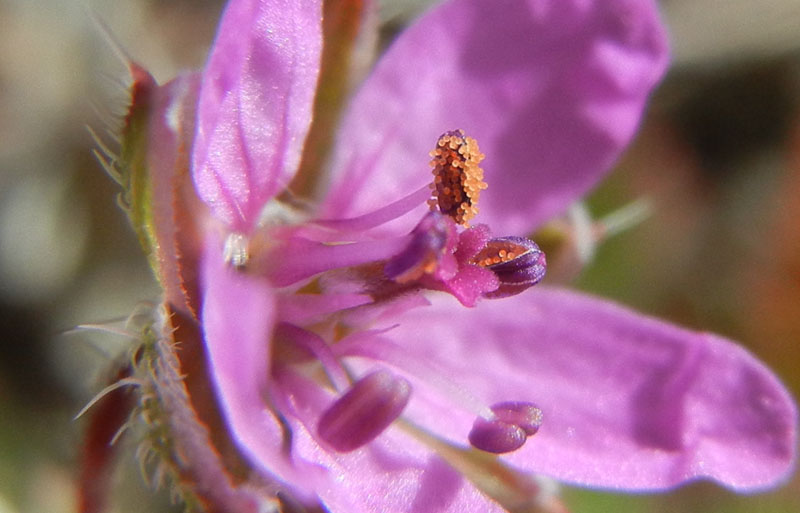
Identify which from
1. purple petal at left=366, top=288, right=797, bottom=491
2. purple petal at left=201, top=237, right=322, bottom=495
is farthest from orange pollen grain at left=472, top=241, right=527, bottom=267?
purple petal at left=201, top=237, right=322, bottom=495

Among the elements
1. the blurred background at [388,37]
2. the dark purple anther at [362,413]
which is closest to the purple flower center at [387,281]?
the dark purple anther at [362,413]

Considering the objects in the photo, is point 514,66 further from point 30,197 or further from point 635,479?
point 30,197

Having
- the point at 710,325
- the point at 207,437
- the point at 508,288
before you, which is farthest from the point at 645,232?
the point at 207,437

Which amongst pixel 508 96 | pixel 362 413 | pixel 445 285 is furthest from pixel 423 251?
pixel 508 96

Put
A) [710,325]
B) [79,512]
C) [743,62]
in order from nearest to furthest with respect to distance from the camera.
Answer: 1. [79,512]
2. [743,62]
3. [710,325]

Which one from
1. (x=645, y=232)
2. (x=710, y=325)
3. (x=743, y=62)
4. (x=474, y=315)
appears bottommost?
(x=710, y=325)

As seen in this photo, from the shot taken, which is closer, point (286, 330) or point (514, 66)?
point (286, 330)

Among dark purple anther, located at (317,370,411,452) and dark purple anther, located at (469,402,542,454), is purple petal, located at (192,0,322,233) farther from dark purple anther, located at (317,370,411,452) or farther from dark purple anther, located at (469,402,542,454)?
dark purple anther, located at (469,402,542,454)

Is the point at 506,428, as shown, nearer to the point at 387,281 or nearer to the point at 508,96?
the point at 387,281
